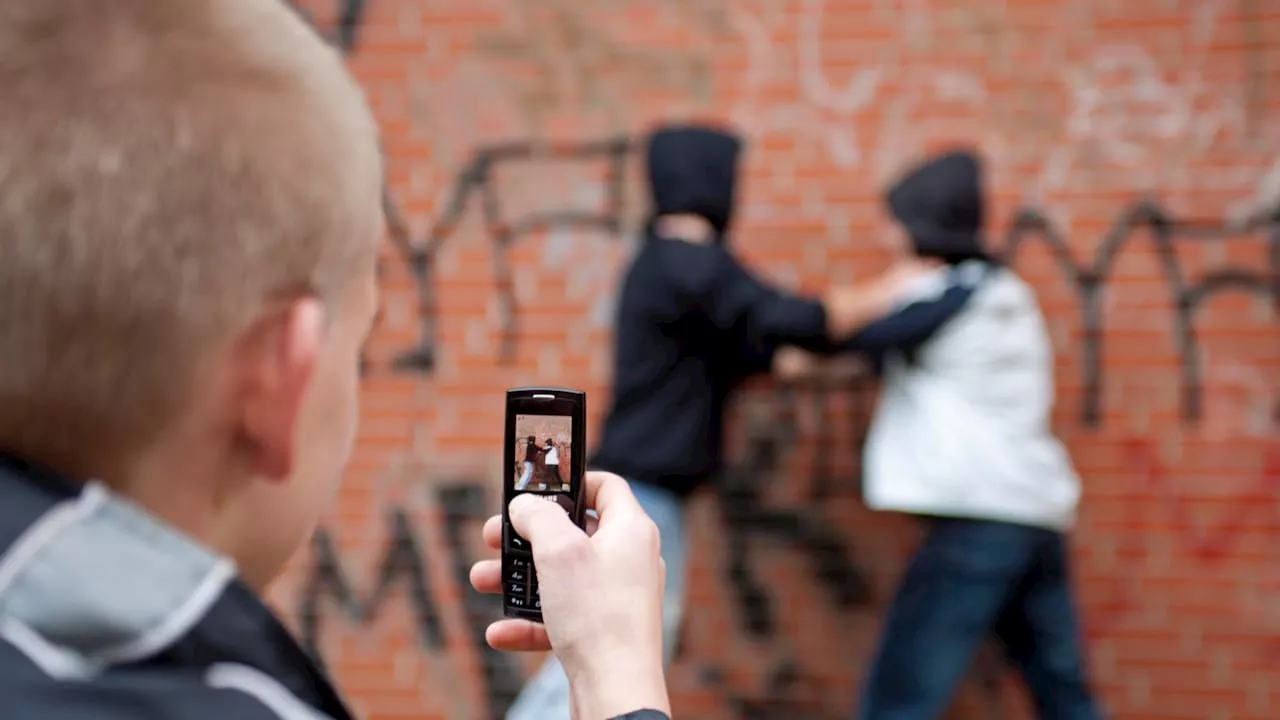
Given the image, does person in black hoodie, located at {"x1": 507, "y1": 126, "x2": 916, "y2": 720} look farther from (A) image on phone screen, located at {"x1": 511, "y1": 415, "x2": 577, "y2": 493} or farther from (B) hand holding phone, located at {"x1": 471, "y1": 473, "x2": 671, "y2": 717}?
(B) hand holding phone, located at {"x1": 471, "y1": 473, "x2": 671, "y2": 717}

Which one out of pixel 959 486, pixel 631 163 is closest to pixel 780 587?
pixel 959 486

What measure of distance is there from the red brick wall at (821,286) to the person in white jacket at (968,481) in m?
0.42

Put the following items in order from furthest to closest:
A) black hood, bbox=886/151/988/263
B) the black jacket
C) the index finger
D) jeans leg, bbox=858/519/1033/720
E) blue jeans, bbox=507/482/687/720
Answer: black hood, bbox=886/151/988/263 → jeans leg, bbox=858/519/1033/720 → blue jeans, bbox=507/482/687/720 → the index finger → the black jacket

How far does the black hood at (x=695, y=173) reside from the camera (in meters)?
2.84

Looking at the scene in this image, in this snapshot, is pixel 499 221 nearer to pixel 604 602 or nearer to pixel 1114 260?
→ pixel 1114 260

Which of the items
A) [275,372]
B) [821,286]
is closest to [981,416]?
[821,286]

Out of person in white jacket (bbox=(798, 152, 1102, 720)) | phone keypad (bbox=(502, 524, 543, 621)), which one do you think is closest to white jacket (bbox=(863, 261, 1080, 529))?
person in white jacket (bbox=(798, 152, 1102, 720))

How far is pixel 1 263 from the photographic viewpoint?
66cm

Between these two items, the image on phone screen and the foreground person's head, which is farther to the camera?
the image on phone screen

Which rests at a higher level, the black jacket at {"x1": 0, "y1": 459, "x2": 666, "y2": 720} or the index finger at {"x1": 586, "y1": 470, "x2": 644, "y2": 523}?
the black jacket at {"x1": 0, "y1": 459, "x2": 666, "y2": 720}

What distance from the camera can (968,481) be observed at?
8.85ft

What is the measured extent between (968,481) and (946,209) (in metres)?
0.70

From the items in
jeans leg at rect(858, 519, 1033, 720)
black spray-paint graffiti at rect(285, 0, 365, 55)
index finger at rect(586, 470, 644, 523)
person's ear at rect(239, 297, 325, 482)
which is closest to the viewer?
person's ear at rect(239, 297, 325, 482)

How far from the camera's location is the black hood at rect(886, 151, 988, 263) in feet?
9.28
